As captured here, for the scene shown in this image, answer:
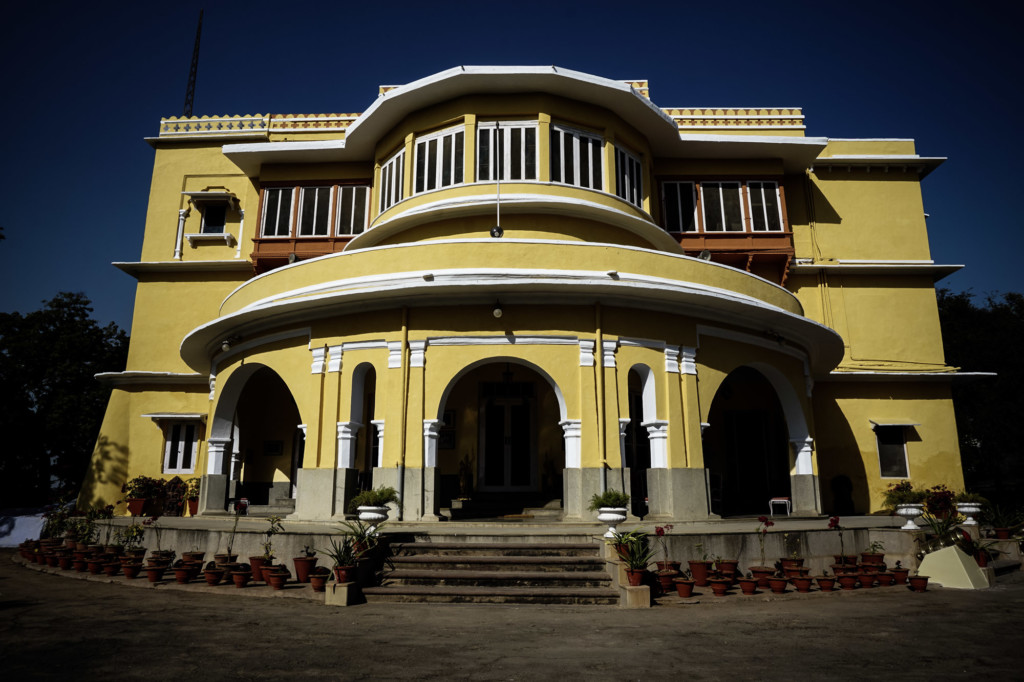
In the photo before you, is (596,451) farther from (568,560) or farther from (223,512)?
(223,512)

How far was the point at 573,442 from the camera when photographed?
1388 centimetres

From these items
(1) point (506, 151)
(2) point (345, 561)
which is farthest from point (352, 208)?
(2) point (345, 561)

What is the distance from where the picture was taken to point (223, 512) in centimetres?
1733

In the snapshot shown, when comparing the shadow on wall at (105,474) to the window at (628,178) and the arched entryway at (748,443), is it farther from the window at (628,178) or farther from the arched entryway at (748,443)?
the arched entryway at (748,443)

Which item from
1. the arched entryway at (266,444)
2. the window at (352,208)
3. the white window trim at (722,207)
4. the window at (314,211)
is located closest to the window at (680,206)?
the white window trim at (722,207)

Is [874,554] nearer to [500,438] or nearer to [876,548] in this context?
[876,548]

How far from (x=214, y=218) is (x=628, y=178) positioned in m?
13.5

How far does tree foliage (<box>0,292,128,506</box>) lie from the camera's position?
29.8 m

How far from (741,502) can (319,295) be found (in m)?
12.8

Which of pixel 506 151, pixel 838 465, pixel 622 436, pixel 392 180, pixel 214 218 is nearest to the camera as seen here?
pixel 622 436

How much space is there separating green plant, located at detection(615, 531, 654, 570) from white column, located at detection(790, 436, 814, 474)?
8.46 meters

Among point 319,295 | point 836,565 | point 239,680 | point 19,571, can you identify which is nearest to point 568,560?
point 836,565

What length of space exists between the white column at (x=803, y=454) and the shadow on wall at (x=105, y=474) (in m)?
18.8

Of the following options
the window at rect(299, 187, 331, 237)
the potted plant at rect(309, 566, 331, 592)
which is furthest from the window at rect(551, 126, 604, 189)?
the potted plant at rect(309, 566, 331, 592)
